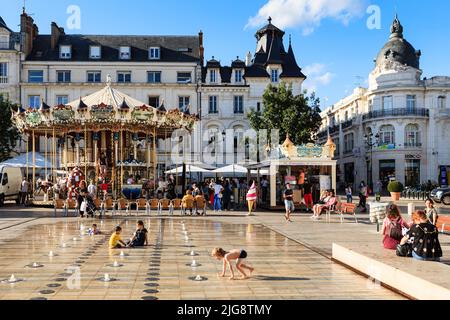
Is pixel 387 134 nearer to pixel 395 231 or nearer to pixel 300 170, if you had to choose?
pixel 300 170

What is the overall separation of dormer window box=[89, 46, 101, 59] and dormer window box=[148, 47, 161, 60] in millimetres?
4746

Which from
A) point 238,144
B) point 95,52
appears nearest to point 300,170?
point 238,144

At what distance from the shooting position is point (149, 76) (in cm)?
5181

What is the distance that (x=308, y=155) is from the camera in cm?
2908

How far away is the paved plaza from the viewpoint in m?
8.90

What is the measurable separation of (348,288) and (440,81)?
Answer: 53143 millimetres

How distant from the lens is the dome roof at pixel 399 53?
58.2 metres

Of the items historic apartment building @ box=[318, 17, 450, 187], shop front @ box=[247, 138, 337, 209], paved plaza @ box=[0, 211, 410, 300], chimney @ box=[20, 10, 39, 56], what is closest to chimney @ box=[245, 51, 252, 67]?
historic apartment building @ box=[318, 17, 450, 187]

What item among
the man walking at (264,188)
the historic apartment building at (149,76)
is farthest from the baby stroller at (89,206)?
the historic apartment building at (149,76)

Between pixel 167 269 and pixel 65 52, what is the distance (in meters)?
44.7

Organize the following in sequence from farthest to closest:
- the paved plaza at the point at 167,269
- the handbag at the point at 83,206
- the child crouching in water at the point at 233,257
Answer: the handbag at the point at 83,206 < the child crouching in water at the point at 233,257 < the paved plaza at the point at 167,269

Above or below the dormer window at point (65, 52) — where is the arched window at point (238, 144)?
below

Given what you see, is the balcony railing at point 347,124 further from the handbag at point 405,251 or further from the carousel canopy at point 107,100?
the handbag at point 405,251

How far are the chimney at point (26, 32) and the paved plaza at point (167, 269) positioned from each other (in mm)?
36433
